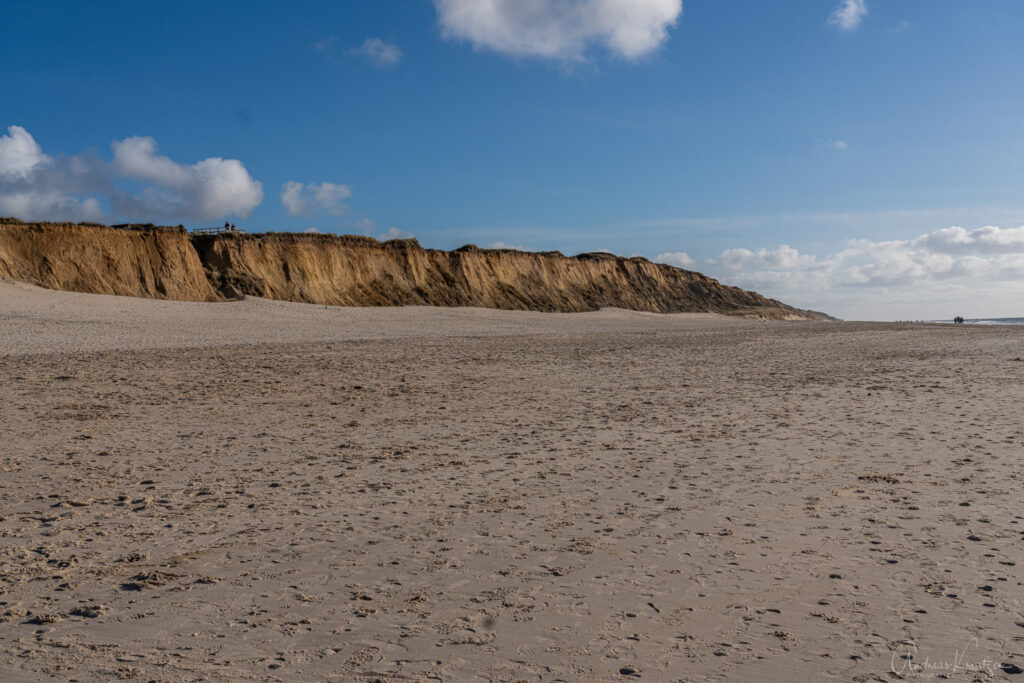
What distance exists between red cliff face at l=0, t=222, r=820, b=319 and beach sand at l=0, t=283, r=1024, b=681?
31288mm

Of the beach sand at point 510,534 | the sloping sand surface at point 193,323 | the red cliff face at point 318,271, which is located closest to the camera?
the beach sand at point 510,534

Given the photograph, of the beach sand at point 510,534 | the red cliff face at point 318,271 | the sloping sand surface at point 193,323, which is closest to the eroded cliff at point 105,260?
the red cliff face at point 318,271

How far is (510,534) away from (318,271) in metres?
45.7

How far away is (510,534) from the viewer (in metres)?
4.64

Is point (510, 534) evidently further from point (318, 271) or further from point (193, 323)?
point (318, 271)

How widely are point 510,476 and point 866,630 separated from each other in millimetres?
3228

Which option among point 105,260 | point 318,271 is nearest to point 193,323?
point 105,260

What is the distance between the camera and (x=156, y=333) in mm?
22438

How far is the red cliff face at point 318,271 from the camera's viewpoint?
37469 mm

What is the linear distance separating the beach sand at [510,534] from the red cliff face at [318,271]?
31288 millimetres

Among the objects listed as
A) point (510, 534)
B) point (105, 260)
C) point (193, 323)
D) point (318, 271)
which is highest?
point (318, 271)

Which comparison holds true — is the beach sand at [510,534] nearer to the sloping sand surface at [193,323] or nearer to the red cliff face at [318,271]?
the sloping sand surface at [193,323]

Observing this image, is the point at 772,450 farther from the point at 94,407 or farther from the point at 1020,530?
the point at 94,407

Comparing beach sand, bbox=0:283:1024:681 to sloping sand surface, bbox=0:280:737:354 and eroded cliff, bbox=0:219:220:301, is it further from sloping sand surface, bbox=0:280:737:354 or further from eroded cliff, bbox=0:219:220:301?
eroded cliff, bbox=0:219:220:301
